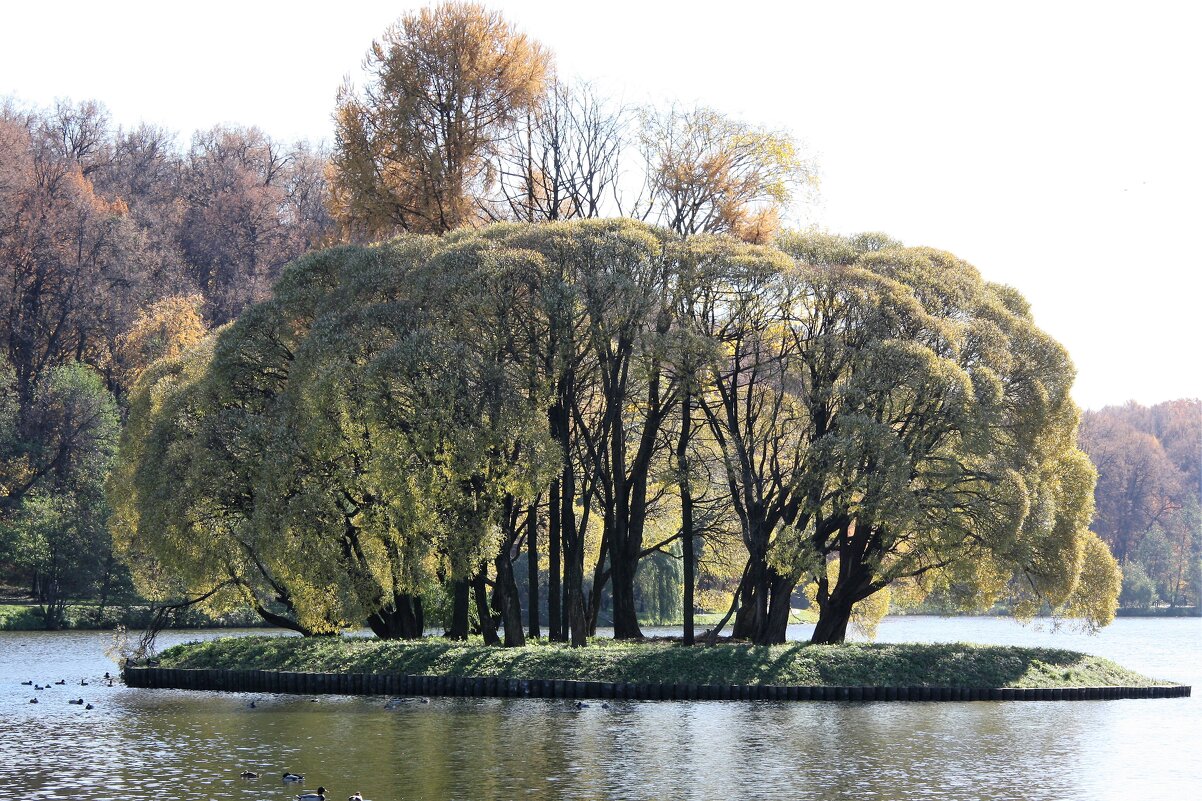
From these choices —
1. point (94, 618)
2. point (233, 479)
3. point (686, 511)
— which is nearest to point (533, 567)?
point (686, 511)

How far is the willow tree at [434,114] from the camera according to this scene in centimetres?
5469

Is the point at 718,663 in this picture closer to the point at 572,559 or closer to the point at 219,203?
the point at 572,559

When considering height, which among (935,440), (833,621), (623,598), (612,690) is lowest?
(612,690)

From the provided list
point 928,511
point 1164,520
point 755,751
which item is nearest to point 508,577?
point 928,511

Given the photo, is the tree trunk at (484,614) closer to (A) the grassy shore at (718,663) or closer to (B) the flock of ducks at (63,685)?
(A) the grassy shore at (718,663)

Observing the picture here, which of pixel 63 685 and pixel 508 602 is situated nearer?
pixel 63 685

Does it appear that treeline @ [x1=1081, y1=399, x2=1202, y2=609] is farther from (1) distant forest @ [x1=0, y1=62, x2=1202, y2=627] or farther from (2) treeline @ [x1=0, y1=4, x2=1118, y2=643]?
(2) treeline @ [x1=0, y1=4, x2=1118, y2=643]

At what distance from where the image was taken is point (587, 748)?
1153 inches

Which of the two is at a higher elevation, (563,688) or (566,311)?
(566,311)

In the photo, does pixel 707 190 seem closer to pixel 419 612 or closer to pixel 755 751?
pixel 419 612

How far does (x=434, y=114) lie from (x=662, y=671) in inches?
1002

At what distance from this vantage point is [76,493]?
7350 cm

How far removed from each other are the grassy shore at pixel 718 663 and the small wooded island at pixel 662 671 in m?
0.03

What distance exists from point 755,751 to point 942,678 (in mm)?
13469
